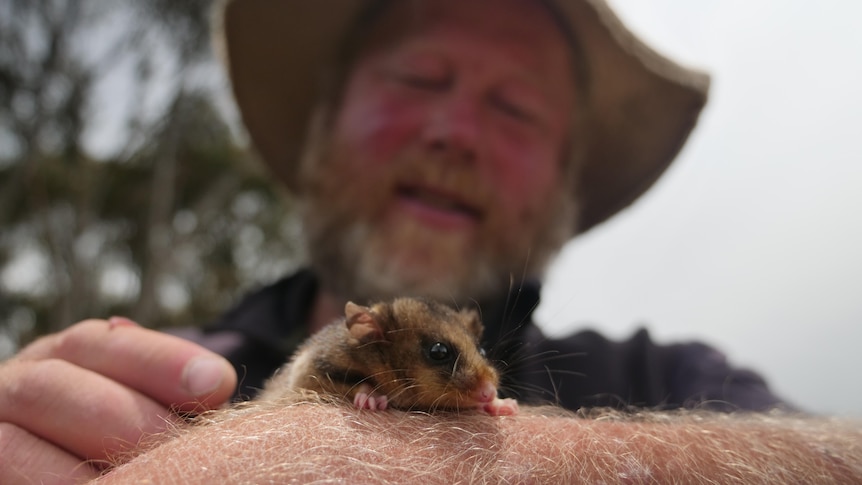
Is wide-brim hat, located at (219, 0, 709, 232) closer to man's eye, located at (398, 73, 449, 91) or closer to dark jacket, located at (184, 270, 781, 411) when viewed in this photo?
man's eye, located at (398, 73, 449, 91)

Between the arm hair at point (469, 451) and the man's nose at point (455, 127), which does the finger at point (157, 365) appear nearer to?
the arm hair at point (469, 451)

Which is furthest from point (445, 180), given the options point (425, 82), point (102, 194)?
point (102, 194)

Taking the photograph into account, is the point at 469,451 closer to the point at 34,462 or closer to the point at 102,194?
the point at 34,462

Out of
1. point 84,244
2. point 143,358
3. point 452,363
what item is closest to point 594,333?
point 452,363

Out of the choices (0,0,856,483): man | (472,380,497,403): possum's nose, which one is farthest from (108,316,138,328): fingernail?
(472,380,497,403): possum's nose

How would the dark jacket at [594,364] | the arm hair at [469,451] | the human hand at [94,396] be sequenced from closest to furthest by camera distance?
1. the arm hair at [469,451]
2. the human hand at [94,396]
3. the dark jacket at [594,364]

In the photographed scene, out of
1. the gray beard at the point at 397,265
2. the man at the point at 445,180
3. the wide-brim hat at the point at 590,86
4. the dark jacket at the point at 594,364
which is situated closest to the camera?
the man at the point at 445,180

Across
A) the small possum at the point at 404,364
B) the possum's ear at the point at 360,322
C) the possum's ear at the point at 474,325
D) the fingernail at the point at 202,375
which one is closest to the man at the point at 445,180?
the fingernail at the point at 202,375
